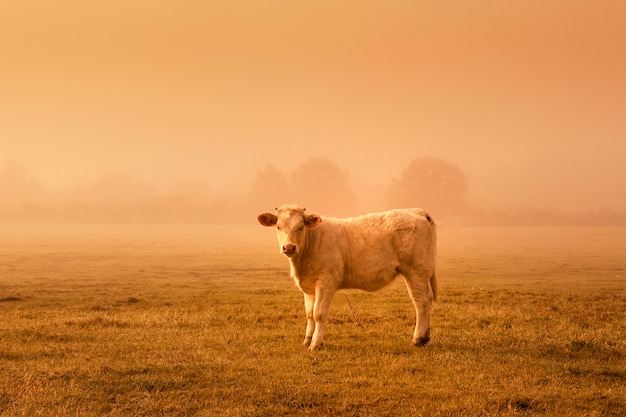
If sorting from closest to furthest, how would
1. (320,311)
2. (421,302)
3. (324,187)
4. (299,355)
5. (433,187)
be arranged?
(299,355) → (320,311) → (421,302) → (433,187) → (324,187)

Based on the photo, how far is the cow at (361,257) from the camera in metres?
13.2

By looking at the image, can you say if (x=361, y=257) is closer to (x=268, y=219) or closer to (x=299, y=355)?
(x=268, y=219)

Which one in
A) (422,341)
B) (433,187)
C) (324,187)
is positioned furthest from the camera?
(324,187)

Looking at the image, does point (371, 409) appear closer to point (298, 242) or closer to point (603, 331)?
point (298, 242)

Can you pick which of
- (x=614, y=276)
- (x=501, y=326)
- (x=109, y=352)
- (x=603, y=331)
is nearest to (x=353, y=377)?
(x=109, y=352)

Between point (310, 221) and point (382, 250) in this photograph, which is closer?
point (310, 221)

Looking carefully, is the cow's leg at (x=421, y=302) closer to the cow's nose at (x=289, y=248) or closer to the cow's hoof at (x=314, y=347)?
the cow's hoof at (x=314, y=347)

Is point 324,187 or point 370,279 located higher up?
point 324,187

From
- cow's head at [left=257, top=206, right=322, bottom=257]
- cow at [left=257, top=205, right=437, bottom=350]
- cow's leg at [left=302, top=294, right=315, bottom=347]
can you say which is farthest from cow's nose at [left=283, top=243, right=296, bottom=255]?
cow's leg at [left=302, top=294, right=315, bottom=347]

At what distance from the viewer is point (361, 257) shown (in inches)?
532

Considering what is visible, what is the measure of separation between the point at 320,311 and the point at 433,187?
9985 centimetres

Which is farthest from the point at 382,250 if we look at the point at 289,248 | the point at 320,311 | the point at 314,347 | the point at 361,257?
the point at 314,347

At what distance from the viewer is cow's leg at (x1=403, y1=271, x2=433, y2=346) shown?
13.1 meters

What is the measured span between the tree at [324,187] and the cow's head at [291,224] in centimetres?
10453
